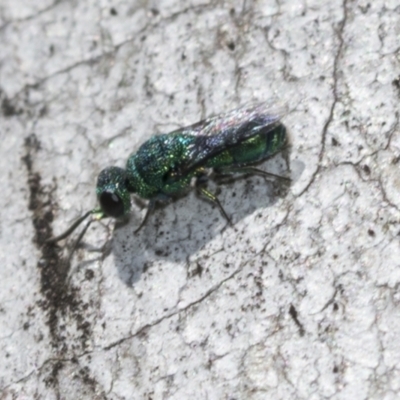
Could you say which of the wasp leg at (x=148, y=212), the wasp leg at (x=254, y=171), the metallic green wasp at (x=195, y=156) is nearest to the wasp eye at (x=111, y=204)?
the metallic green wasp at (x=195, y=156)

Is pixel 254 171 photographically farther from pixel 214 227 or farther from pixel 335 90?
pixel 335 90

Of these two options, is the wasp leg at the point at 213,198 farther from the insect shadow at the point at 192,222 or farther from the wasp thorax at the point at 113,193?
the wasp thorax at the point at 113,193

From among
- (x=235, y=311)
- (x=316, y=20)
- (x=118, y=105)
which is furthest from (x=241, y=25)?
(x=235, y=311)

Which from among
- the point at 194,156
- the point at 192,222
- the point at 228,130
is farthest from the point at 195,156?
the point at 192,222

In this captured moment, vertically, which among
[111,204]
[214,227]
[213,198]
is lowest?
[214,227]

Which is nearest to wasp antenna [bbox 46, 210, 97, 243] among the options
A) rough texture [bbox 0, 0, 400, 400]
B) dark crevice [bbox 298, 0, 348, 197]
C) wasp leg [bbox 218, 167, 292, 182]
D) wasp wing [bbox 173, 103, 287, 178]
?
rough texture [bbox 0, 0, 400, 400]

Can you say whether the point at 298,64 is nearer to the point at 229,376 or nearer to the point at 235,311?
the point at 235,311

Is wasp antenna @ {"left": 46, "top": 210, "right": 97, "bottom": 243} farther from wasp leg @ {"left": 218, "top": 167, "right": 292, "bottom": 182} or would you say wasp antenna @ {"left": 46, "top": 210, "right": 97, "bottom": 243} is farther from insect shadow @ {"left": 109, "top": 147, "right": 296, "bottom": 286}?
wasp leg @ {"left": 218, "top": 167, "right": 292, "bottom": 182}
